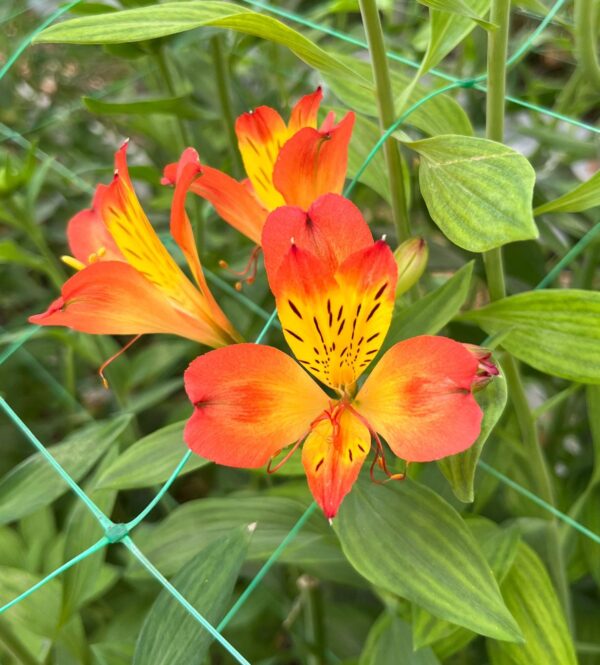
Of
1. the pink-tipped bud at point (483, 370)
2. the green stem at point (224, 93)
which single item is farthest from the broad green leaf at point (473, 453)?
the green stem at point (224, 93)

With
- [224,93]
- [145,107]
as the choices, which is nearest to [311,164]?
[145,107]

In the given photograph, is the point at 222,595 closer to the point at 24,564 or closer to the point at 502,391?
the point at 502,391

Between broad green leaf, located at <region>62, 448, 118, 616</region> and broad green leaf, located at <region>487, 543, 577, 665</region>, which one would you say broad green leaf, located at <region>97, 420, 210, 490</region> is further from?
broad green leaf, located at <region>487, 543, 577, 665</region>

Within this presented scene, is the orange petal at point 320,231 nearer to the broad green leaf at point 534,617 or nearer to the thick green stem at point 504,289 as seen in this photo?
the thick green stem at point 504,289

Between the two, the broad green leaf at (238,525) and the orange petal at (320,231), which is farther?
the broad green leaf at (238,525)

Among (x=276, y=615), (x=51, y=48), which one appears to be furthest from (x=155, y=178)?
(x=51, y=48)

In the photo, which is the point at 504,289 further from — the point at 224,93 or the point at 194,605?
the point at 224,93

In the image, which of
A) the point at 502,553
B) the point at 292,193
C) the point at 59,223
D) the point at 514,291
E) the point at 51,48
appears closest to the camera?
the point at 292,193

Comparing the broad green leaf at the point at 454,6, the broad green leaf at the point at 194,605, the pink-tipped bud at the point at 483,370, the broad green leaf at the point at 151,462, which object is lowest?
the broad green leaf at the point at 194,605
